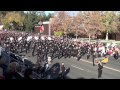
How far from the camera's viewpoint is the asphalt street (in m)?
11.5

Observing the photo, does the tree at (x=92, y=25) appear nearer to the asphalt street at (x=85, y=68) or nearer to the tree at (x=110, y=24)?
the tree at (x=110, y=24)

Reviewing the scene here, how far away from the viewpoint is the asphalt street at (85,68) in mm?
11508

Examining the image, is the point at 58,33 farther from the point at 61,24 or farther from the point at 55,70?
the point at 55,70

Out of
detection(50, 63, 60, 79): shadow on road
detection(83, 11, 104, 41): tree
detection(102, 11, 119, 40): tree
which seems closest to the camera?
detection(50, 63, 60, 79): shadow on road

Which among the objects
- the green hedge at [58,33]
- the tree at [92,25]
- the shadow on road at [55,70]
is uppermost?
the tree at [92,25]

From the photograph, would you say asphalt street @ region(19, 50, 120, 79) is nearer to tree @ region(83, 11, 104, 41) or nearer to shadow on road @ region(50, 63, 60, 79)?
shadow on road @ region(50, 63, 60, 79)

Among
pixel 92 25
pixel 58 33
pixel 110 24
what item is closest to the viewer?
pixel 92 25

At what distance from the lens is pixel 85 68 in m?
11.8

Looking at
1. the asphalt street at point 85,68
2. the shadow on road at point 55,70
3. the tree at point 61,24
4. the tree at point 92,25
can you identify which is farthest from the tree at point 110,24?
the shadow on road at point 55,70

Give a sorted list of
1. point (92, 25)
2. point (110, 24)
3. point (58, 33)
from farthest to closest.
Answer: point (110, 24), point (58, 33), point (92, 25)

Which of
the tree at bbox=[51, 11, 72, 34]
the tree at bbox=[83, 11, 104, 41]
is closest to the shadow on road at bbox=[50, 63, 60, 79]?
the tree at bbox=[51, 11, 72, 34]

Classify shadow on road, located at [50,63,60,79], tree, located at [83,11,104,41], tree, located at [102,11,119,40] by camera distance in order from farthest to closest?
tree, located at [102,11,119,40] → tree, located at [83,11,104,41] → shadow on road, located at [50,63,60,79]

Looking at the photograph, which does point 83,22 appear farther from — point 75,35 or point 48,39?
point 48,39

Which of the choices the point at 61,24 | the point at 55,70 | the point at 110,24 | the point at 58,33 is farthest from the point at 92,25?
the point at 55,70
